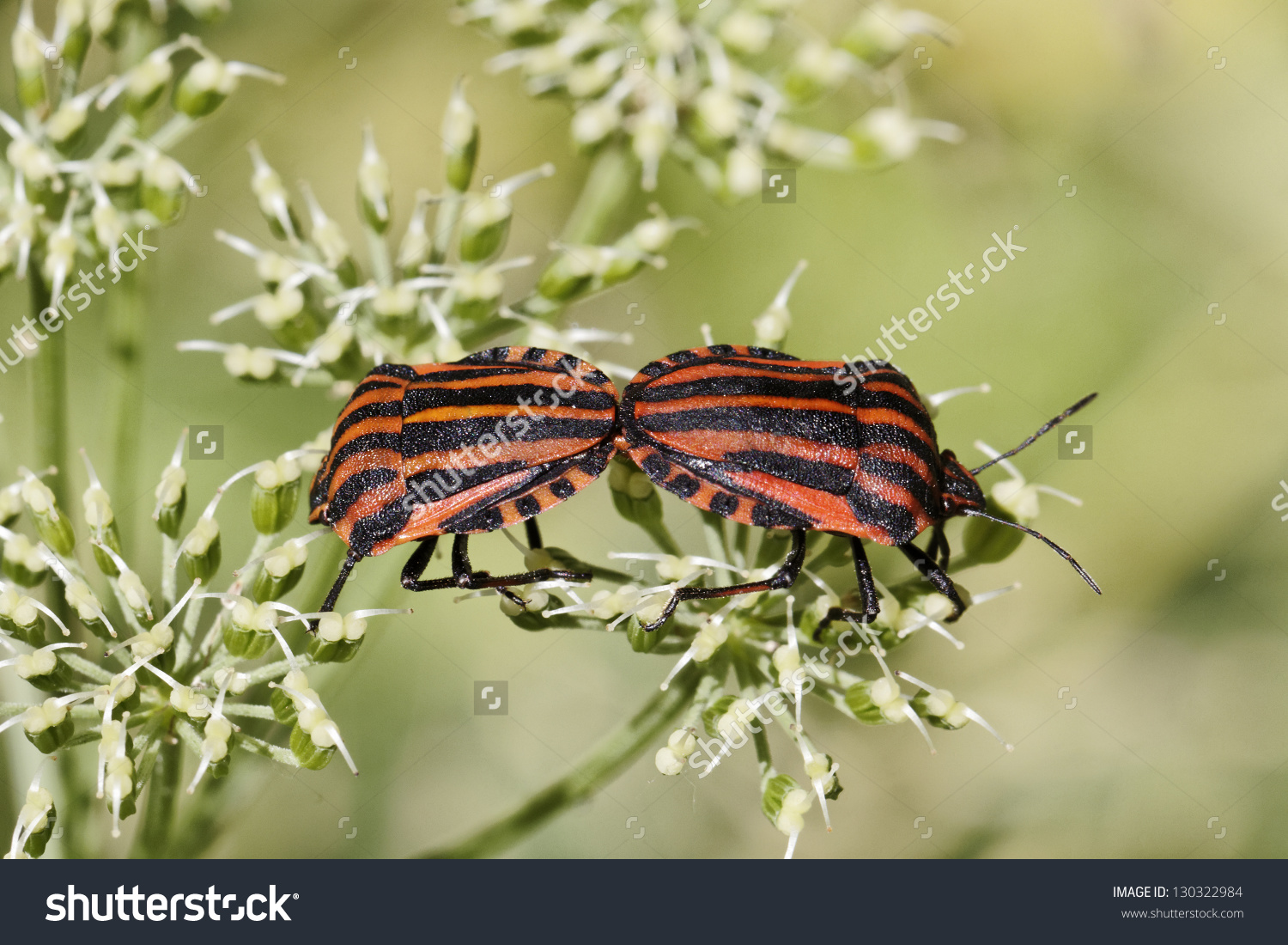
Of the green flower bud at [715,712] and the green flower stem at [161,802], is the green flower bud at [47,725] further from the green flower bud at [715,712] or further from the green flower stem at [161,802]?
the green flower bud at [715,712]

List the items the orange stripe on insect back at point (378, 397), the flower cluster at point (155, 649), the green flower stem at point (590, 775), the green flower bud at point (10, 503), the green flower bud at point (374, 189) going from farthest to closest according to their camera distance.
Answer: the green flower bud at point (374, 189), the green flower stem at point (590, 775), the green flower bud at point (10, 503), the orange stripe on insect back at point (378, 397), the flower cluster at point (155, 649)

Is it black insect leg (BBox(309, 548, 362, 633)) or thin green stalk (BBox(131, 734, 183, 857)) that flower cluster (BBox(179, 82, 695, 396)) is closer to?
black insect leg (BBox(309, 548, 362, 633))

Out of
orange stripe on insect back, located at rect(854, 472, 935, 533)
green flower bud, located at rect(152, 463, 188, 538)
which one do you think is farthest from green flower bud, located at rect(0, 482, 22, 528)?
orange stripe on insect back, located at rect(854, 472, 935, 533)

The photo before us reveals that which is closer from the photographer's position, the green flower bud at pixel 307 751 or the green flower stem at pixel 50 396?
the green flower bud at pixel 307 751

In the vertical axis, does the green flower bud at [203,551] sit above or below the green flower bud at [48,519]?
below

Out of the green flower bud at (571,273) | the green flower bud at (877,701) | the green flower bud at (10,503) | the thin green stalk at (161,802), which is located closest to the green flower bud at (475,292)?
the green flower bud at (571,273)

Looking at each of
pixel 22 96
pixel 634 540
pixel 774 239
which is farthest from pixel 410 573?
pixel 774 239

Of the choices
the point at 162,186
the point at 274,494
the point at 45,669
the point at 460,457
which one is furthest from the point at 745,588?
the point at 162,186

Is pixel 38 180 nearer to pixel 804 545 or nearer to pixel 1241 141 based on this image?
pixel 804 545

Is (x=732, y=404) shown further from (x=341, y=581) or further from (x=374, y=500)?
(x=341, y=581)
